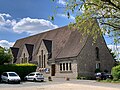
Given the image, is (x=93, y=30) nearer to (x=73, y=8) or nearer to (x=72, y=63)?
(x=73, y=8)

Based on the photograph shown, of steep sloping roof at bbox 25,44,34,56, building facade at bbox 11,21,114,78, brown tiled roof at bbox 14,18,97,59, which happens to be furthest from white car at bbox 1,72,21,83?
steep sloping roof at bbox 25,44,34,56

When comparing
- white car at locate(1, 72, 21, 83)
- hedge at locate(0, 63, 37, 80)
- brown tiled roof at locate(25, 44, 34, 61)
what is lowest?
white car at locate(1, 72, 21, 83)

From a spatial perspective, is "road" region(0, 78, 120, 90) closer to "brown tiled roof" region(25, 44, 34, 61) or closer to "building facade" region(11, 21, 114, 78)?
"building facade" region(11, 21, 114, 78)

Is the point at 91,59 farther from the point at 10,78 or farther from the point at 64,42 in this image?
the point at 10,78

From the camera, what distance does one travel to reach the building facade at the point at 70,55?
48.4 m

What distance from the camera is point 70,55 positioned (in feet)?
160

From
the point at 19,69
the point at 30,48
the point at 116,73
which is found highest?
the point at 30,48

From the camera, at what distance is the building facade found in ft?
159

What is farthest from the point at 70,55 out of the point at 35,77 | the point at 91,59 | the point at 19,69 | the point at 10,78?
the point at 10,78

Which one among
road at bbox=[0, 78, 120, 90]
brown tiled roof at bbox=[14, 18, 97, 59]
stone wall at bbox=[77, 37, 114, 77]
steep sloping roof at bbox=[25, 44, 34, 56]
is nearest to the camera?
road at bbox=[0, 78, 120, 90]

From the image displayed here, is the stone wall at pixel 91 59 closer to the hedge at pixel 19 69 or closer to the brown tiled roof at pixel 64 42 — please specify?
the brown tiled roof at pixel 64 42

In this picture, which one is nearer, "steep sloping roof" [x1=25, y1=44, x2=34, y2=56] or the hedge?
the hedge

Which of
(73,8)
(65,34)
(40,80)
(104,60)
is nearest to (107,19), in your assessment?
(73,8)

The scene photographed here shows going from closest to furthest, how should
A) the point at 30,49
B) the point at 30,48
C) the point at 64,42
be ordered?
the point at 64,42, the point at 30,49, the point at 30,48
